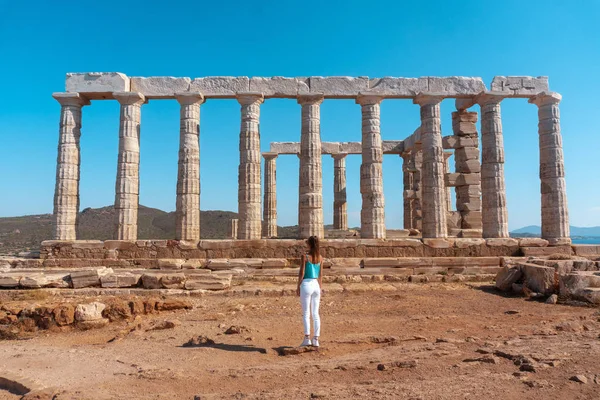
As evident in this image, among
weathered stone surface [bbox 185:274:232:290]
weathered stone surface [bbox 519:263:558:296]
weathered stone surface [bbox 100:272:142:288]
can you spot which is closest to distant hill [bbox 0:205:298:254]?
weathered stone surface [bbox 185:274:232:290]

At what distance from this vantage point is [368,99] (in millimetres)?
18109

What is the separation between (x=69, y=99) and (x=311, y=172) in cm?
1093

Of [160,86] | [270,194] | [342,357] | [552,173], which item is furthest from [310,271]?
[270,194]

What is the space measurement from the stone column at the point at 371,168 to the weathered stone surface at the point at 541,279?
675 centimetres

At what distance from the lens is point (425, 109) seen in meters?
18.2

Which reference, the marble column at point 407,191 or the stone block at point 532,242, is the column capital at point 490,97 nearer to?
the stone block at point 532,242

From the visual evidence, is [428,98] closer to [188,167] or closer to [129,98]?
[188,167]

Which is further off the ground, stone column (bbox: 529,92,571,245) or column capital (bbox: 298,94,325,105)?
column capital (bbox: 298,94,325,105)

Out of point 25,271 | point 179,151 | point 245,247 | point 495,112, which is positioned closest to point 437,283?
point 245,247

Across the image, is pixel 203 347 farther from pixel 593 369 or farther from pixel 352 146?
pixel 352 146

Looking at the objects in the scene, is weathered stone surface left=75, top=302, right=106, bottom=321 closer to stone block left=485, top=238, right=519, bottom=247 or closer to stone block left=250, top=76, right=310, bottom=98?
stone block left=250, top=76, right=310, bottom=98

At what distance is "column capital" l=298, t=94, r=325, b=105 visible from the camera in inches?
701

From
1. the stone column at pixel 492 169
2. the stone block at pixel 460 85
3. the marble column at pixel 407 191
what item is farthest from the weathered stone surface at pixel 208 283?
the marble column at pixel 407 191

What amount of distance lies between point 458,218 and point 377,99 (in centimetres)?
840
